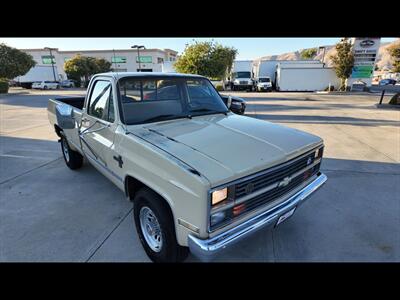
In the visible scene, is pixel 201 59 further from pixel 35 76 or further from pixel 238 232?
pixel 35 76

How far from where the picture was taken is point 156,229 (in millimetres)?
2512

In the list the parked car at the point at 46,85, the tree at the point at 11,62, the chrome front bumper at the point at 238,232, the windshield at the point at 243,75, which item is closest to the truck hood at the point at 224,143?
the chrome front bumper at the point at 238,232

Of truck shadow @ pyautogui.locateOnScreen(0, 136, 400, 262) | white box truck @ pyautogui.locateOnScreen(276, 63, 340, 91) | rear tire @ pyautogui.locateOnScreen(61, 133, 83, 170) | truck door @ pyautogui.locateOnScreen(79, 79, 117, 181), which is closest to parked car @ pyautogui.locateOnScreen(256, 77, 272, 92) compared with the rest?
white box truck @ pyautogui.locateOnScreen(276, 63, 340, 91)

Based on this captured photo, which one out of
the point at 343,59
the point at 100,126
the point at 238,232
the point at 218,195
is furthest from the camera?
the point at 343,59

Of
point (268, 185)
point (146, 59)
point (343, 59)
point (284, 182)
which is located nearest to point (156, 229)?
point (268, 185)

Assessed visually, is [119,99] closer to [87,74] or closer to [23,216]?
[23,216]

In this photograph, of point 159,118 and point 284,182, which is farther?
point 159,118

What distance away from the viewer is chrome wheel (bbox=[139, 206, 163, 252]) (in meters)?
2.50

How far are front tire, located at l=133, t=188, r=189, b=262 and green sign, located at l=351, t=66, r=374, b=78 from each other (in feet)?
112

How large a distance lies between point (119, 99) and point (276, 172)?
196 cm

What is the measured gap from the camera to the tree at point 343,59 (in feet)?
92.3

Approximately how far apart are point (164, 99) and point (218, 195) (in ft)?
6.27

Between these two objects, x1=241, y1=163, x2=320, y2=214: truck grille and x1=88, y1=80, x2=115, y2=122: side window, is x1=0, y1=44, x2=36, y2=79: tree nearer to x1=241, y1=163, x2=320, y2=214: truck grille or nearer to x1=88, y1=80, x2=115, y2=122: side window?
x1=88, y1=80, x2=115, y2=122: side window
